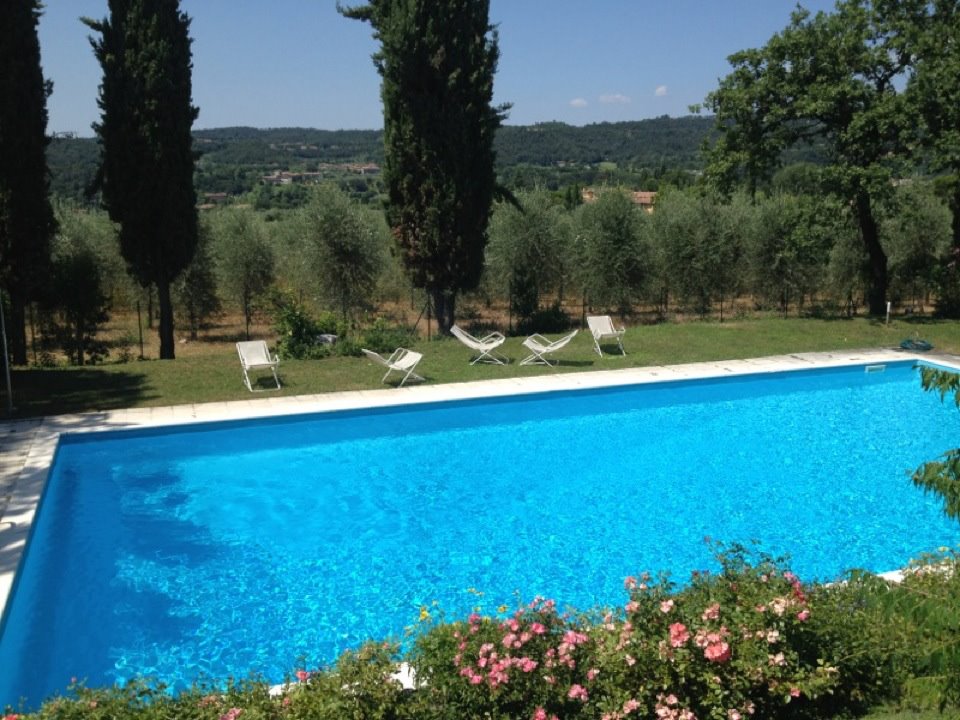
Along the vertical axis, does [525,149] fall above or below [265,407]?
above

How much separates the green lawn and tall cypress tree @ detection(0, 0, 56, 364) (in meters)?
1.81

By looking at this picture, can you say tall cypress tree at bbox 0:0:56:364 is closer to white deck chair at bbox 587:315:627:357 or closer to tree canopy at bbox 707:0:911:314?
white deck chair at bbox 587:315:627:357

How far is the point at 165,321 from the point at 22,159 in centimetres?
397

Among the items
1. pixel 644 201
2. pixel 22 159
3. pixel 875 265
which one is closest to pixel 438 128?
pixel 22 159

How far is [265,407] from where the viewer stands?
12.4 metres

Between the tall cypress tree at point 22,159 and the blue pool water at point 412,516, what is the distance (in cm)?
479

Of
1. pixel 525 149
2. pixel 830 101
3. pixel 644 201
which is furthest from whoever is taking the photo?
pixel 525 149

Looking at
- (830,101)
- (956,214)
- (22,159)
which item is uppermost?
(830,101)

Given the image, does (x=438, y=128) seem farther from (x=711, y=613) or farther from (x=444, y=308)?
(x=711, y=613)

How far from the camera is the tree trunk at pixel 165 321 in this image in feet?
53.3

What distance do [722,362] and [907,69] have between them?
8.56 m

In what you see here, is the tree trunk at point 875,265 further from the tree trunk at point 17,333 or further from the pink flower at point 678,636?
the tree trunk at point 17,333

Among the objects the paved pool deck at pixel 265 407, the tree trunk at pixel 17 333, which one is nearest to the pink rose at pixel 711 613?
the paved pool deck at pixel 265 407

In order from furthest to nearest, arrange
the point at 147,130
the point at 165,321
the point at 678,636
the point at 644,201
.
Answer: the point at 644,201
the point at 165,321
the point at 147,130
the point at 678,636
